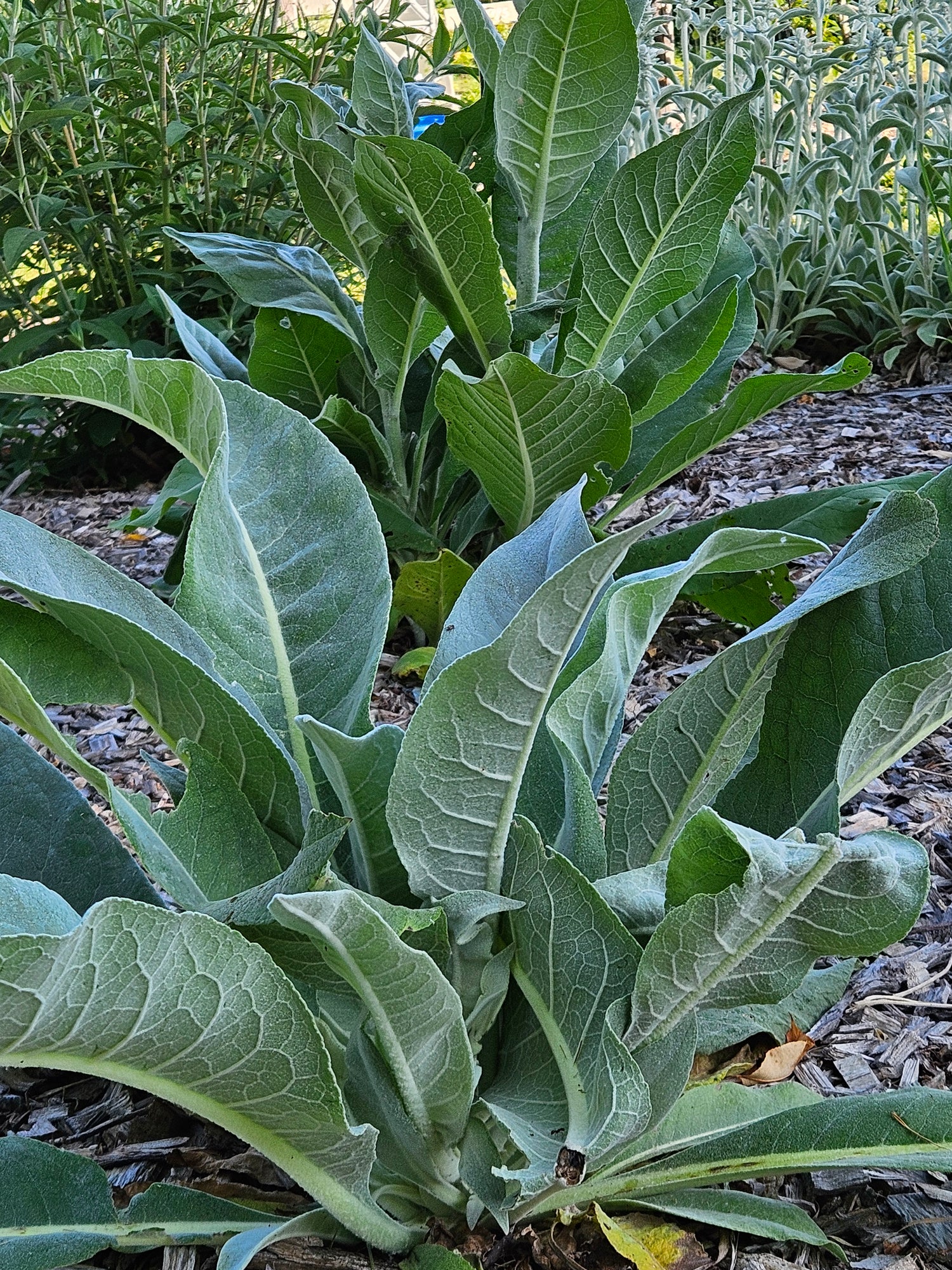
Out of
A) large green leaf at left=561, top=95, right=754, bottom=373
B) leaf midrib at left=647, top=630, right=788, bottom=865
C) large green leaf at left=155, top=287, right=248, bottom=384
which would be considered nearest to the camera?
leaf midrib at left=647, top=630, right=788, bottom=865

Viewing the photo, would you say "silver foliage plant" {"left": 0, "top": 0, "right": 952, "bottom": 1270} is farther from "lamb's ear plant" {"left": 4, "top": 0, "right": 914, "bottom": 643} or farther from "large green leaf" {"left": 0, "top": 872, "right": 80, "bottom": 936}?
"lamb's ear plant" {"left": 4, "top": 0, "right": 914, "bottom": 643}

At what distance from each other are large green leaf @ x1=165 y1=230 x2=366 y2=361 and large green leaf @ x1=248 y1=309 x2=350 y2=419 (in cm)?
5

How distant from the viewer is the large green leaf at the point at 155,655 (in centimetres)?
77

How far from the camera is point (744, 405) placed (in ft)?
5.71

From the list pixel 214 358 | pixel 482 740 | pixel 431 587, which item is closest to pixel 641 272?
pixel 431 587

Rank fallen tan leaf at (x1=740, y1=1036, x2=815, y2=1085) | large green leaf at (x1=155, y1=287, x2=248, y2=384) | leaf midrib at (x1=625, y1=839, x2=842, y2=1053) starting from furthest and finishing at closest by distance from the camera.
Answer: large green leaf at (x1=155, y1=287, x2=248, y2=384) → fallen tan leaf at (x1=740, y1=1036, x2=815, y2=1085) → leaf midrib at (x1=625, y1=839, x2=842, y2=1053)

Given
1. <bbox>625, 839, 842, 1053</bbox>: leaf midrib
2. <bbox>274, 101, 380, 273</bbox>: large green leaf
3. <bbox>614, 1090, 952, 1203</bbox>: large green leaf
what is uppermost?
<bbox>274, 101, 380, 273</bbox>: large green leaf

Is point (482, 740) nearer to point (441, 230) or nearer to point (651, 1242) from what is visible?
point (651, 1242)

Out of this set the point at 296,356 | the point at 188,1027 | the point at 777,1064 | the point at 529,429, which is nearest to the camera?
the point at 188,1027

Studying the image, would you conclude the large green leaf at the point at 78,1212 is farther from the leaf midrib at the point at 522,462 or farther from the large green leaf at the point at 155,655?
the leaf midrib at the point at 522,462

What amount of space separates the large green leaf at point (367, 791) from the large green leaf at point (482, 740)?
3 cm

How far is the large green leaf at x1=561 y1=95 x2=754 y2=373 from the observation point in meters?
1.52

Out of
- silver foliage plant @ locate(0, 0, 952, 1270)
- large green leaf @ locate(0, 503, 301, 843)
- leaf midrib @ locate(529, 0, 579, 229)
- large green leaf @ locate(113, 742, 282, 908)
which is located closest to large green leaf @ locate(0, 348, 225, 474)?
silver foliage plant @ locate(0, 0, 952, 1270)

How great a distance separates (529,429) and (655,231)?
364 millimetres
